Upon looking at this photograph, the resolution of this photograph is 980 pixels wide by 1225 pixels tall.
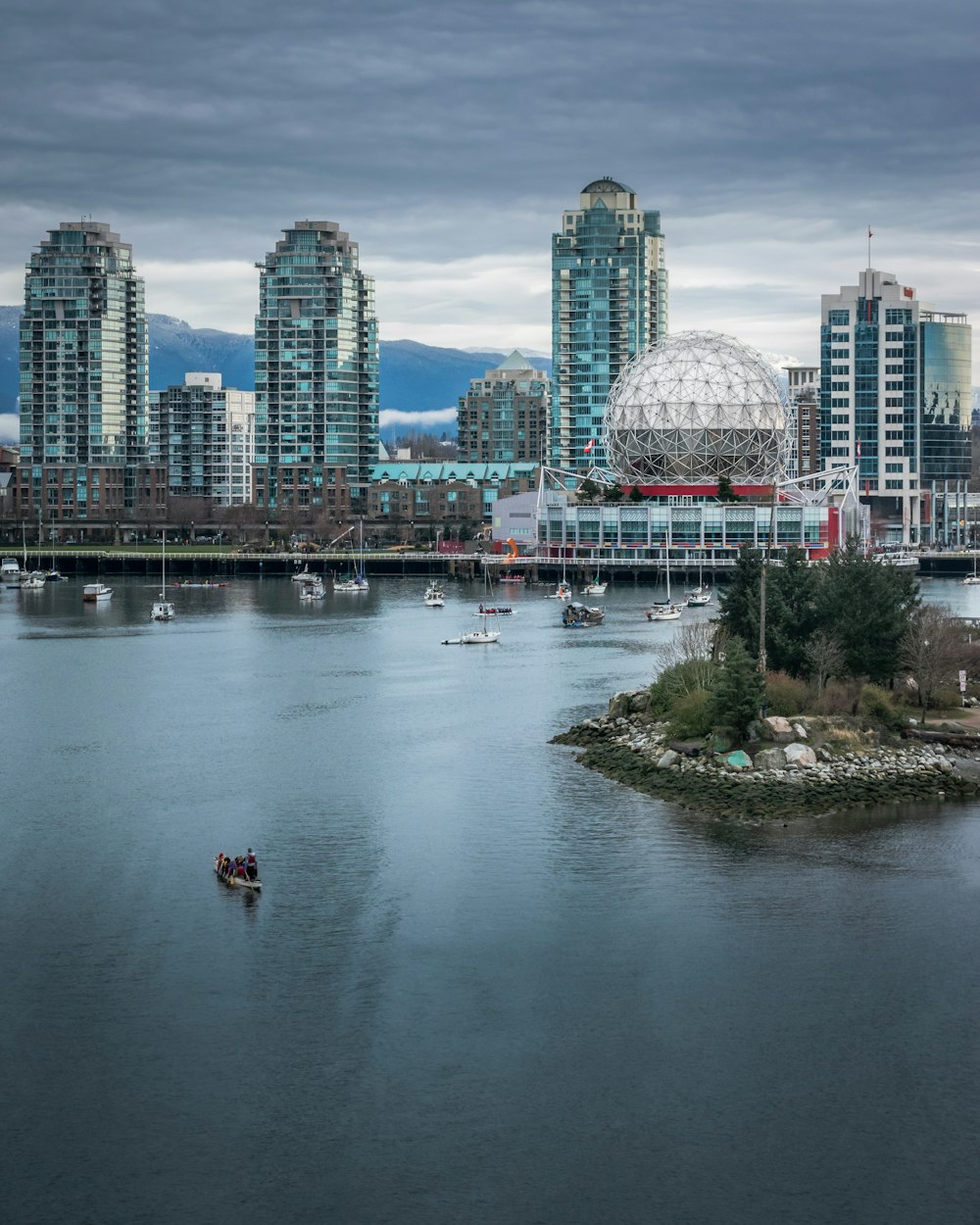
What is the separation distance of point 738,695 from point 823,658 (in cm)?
535

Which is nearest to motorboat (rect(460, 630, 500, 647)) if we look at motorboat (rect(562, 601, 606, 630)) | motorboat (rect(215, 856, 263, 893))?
motorboat (rect(562, 601, 606, 630))

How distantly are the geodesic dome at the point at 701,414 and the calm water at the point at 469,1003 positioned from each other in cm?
10174

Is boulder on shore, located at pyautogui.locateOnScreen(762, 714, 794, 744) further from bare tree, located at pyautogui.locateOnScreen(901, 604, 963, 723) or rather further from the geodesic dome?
the geodesic dome

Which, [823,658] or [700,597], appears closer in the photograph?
[823,658]

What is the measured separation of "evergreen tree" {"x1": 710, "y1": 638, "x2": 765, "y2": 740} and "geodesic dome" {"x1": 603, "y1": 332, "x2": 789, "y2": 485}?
103 meters

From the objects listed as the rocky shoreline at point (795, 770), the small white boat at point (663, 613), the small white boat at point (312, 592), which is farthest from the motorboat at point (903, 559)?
the rocky shoreline at point (795, 770)

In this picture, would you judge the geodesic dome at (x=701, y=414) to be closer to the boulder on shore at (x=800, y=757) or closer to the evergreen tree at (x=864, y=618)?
the evergreen tree at (x=864, y=618)

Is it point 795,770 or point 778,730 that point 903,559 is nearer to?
point 778,730

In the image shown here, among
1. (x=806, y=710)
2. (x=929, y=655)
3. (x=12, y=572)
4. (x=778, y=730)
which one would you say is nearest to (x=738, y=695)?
(x=778, y=730)

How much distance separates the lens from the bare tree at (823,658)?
53031mm

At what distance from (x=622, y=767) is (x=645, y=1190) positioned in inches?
1042

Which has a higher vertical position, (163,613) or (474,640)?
(163,613)

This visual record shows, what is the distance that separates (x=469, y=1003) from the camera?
3023 cm

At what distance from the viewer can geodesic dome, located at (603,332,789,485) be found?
497ft
